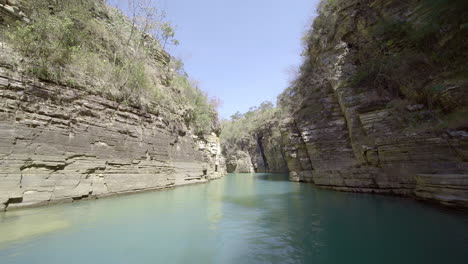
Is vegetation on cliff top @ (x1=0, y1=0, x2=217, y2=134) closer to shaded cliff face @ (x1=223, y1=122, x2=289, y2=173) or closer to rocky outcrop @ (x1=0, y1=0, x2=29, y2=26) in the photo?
rocky outcrop @ (x1=0, y1=0, x2=29, y2=26)

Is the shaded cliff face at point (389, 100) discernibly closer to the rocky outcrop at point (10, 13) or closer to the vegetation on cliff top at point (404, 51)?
the vegetation on cliff top at point (404, 51)

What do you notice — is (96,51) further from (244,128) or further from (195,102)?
(244,128)

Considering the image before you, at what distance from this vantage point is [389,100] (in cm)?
995

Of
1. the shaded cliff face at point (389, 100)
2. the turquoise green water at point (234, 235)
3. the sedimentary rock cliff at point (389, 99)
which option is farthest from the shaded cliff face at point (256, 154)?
the turquoise green water at point (234, 235)

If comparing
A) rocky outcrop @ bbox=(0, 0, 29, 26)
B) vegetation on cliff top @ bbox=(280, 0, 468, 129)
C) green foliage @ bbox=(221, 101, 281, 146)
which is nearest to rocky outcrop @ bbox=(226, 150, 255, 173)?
green foliage @ bbox=(221, 101, 281, 146)

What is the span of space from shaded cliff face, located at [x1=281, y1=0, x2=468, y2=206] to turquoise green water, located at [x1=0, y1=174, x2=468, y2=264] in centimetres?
200

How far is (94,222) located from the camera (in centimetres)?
541

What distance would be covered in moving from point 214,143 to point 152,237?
63.2ft

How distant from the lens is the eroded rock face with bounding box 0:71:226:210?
252 inches

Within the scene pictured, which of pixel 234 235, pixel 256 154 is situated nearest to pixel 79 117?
pixel 234 235

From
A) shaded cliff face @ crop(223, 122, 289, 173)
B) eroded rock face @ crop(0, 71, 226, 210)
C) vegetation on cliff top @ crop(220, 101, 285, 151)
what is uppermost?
vegetation on cliff top @ crop(220, 101, 285, 151)

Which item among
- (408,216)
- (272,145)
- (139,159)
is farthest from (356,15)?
(272,145)

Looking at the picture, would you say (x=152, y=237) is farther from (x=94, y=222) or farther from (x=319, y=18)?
(x=319, y=18)

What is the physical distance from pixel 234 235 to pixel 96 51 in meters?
11.6
